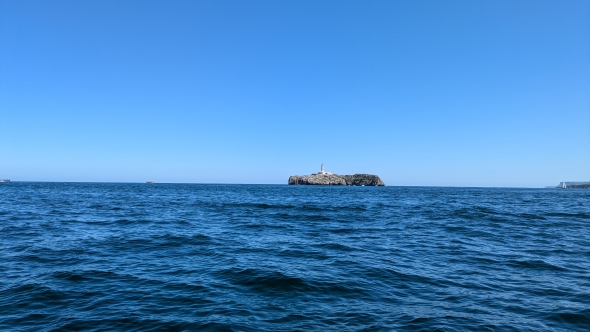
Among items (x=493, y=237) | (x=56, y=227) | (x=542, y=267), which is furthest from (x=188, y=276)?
(x=493, y=237)

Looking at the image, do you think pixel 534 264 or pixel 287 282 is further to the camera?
pixel 534 264

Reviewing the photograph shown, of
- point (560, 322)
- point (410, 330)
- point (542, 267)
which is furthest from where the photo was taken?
point (542, 267)

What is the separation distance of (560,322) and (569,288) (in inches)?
150

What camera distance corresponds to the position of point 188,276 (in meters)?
12.3

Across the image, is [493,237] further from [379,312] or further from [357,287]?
[379,312]

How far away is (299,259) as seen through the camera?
15398 mm

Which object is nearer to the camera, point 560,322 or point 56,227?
point 560,322

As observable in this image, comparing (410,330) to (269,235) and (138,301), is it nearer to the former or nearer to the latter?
(138,301)

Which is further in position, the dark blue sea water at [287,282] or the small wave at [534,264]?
the small wave at [534,264]

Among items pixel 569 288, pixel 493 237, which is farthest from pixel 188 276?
pixel 493 237

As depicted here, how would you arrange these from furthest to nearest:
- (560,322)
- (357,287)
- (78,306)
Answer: (357,287) → (78,306) → (560,322)

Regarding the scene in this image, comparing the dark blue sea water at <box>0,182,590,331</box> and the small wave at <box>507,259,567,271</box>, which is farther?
the small wave at <box>507,259,567,271</box>

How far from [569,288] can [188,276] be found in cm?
1332

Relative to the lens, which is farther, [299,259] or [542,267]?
[299,259]
